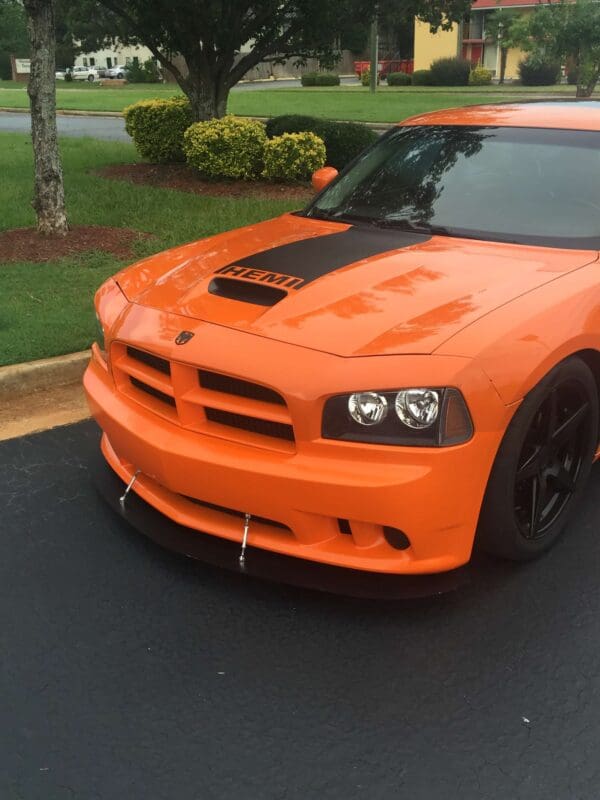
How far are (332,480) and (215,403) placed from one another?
0.52 m

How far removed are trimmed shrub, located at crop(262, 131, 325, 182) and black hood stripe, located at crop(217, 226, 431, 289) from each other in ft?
25.1

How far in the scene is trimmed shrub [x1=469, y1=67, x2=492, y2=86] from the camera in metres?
50.6

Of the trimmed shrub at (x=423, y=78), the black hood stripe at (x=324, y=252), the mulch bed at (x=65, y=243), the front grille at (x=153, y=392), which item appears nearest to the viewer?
the front grille at (x=153, y=392)

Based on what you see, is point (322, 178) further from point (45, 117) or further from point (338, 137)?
point (338, 137)

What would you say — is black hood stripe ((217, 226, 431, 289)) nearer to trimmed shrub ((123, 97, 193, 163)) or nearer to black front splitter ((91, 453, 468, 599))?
black front splitter ((91, 453, 468, 599))

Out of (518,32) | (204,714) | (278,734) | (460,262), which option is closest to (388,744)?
(278,734)

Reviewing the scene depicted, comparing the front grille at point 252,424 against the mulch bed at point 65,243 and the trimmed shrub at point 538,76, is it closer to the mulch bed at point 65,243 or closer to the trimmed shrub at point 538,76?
the mulch bed at point 65,243

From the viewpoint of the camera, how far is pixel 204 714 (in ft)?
7.62

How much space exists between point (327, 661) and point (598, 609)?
1.03m

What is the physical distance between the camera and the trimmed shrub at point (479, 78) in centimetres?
5062

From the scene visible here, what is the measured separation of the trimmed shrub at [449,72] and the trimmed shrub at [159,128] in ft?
135

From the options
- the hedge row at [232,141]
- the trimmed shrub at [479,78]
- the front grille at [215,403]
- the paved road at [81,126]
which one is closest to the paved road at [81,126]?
the paved road at [81,126]

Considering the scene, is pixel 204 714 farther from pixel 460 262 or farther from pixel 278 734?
pixel 460 262

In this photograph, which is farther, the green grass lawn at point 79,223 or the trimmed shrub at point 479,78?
the trimmed shrub at point 479,78
